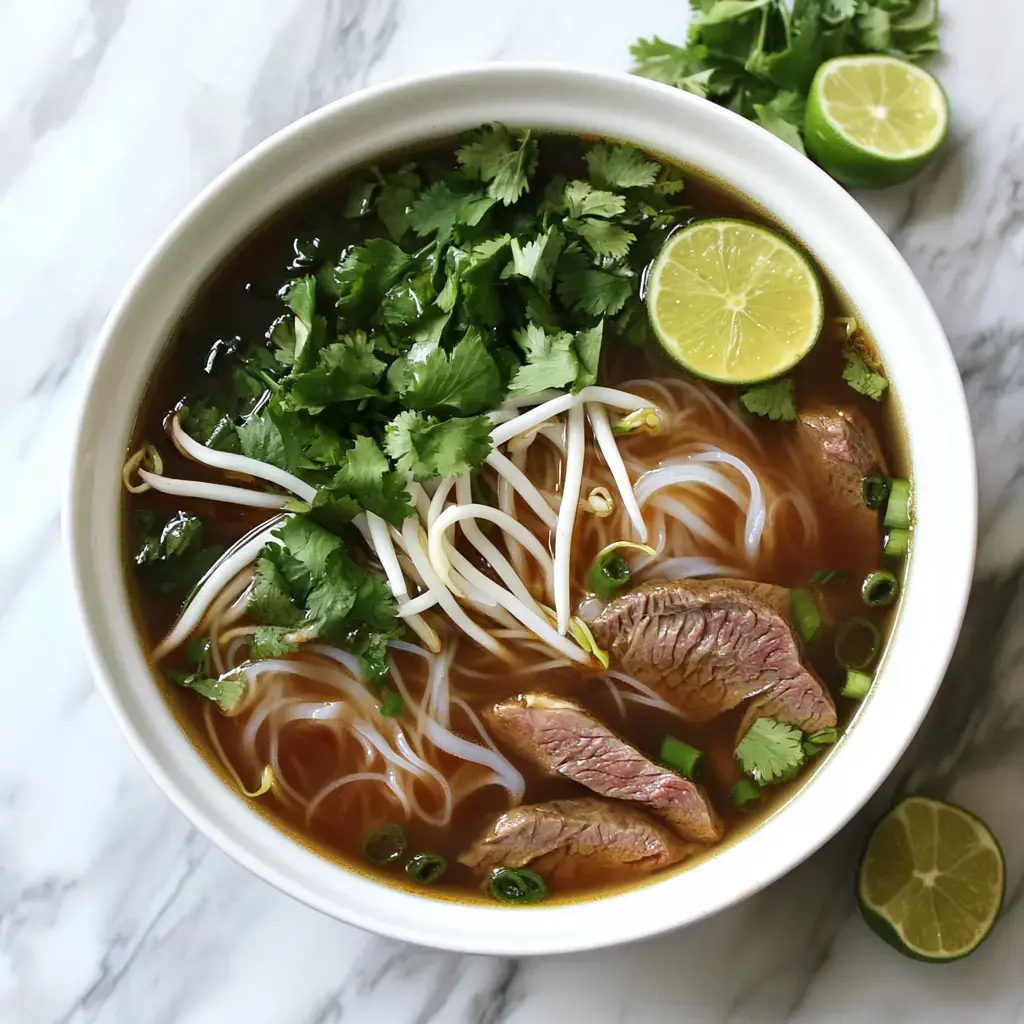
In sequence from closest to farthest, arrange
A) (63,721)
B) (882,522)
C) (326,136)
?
(326,136), (882,522), (63,721)

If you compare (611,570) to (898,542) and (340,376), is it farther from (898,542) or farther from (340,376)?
(340,376)

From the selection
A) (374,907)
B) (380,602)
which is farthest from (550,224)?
(374,907)

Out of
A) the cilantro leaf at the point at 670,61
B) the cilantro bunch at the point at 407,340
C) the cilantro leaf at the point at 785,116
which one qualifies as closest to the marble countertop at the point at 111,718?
the cilantro leaf at the point at 670,61

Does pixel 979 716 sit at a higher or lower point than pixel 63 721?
lower

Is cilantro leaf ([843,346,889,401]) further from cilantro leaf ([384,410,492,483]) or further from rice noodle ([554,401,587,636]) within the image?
cilantro leaf ([384,410,492,483])

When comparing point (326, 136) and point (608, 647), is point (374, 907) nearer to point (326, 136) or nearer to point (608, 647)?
point (608, 647)

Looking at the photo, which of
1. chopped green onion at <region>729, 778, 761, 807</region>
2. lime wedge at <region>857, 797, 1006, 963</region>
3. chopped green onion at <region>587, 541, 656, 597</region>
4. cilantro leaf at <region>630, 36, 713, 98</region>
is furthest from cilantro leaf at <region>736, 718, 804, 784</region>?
cilantro leaf at <region>630, 36, 713, 98</region>

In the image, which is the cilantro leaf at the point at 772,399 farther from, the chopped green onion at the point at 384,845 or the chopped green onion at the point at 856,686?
the chopped green onion at the point at 384,845
